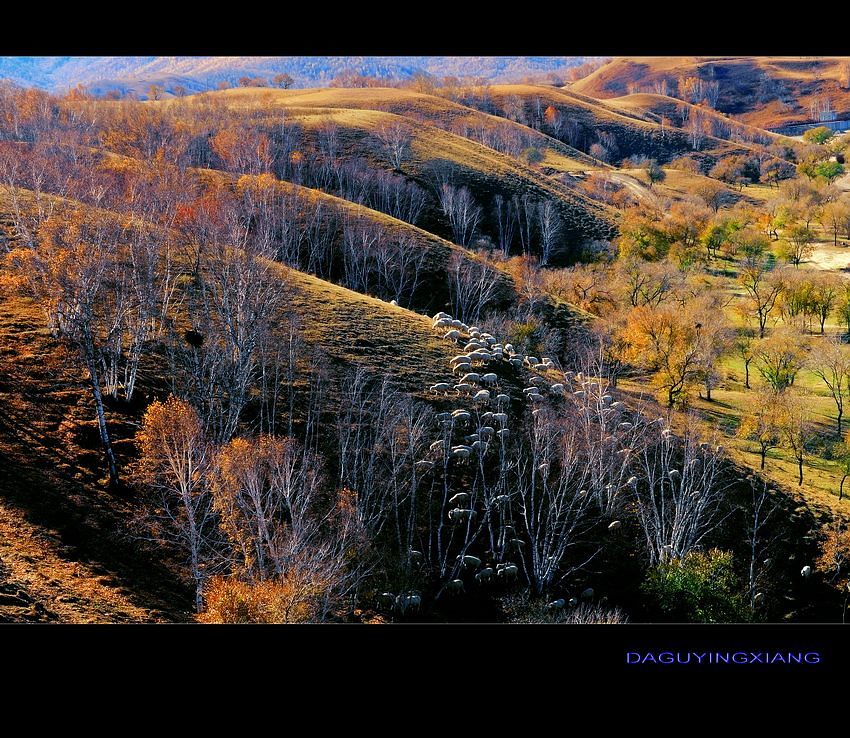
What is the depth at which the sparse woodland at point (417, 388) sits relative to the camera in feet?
70.6

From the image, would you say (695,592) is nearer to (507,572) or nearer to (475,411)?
(507,572)

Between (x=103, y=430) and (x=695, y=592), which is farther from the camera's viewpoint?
(x=103, y=430)

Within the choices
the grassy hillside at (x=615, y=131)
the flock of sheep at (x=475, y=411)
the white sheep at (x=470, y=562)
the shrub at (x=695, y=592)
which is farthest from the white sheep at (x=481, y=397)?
the grassy hillside at (x=615, y=131)

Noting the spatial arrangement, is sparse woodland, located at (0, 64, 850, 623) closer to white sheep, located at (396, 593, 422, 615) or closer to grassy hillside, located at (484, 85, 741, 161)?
white sheep, located at (396, 593, 422, 615)

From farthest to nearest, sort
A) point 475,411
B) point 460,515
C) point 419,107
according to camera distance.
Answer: point 419,107, point 475,411, point 460,515

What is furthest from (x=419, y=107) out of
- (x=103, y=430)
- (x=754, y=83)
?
(x=103, y=430)

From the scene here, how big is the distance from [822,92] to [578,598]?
485 ft

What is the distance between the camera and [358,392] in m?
30.0

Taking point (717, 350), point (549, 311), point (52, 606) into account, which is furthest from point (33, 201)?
point (717, 350)

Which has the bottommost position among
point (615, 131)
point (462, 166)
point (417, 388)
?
point (417, 388)

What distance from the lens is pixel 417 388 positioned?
1288 inches

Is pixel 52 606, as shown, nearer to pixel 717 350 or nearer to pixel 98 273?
pixel 98 273

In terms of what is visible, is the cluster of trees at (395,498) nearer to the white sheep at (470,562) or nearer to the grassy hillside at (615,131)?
the white sheep at (470,562)

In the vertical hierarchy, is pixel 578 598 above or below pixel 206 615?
below
